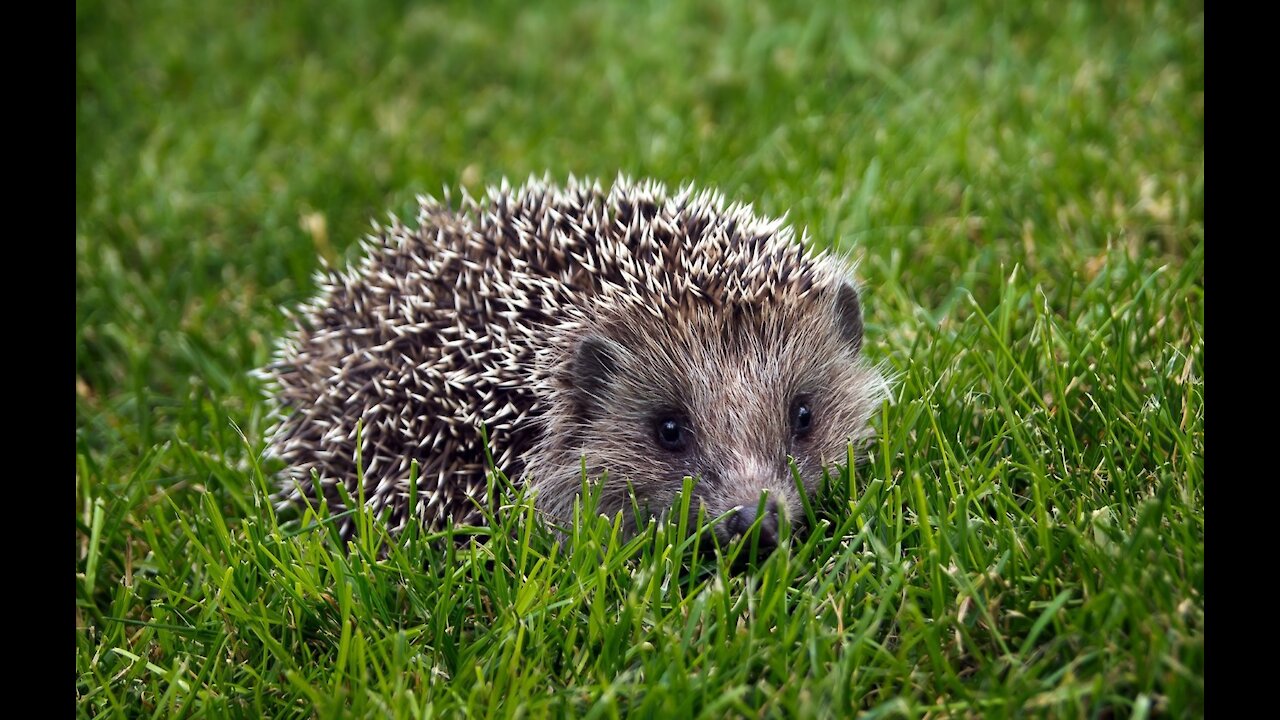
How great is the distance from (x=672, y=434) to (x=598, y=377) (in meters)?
0.32

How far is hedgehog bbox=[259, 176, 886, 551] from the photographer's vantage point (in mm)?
4086

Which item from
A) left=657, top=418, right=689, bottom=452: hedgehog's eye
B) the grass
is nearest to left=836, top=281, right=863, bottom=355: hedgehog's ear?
the grass

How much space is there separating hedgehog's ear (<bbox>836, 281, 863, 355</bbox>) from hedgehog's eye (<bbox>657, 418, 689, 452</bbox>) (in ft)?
2.39

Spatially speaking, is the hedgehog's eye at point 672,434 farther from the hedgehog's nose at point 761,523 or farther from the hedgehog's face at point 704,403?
the hedgehog's nose at point 761,523

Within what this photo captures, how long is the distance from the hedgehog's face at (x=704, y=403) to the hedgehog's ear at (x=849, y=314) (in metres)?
0.07

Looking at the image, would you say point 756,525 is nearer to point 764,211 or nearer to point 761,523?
point 761,523

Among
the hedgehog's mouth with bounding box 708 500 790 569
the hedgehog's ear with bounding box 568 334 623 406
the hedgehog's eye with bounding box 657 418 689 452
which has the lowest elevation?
the hedgehog's mouth with bounding box 708 500 790 569

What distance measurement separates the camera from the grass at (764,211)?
3.21 m

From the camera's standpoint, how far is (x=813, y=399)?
14.0ft

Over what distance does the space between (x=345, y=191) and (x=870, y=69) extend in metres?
3.25

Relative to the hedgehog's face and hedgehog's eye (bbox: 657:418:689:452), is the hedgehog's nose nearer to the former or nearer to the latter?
the hedgehog's face

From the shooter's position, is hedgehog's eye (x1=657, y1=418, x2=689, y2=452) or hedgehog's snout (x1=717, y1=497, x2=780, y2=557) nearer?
hedgehog's snout (x1=717, y1=497, x2=780, y2=557)

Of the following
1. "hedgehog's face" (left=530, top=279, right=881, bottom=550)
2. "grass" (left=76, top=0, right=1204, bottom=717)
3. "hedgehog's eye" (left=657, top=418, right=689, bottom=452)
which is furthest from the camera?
"hedgehog's eye" (left=657, top=418, right=689, bottom=452)
